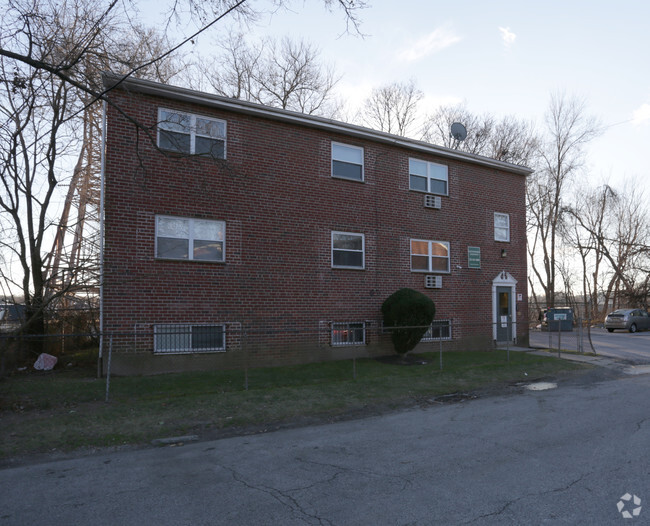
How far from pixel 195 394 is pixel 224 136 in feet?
23.2

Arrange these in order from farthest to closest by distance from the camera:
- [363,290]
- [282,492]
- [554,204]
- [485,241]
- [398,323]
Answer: [554,204] < [485,241] < [363,290] < [398,323] < [282,492]

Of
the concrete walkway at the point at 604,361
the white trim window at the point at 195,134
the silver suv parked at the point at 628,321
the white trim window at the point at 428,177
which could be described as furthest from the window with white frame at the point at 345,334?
the silver suv parked at the point at 628,321

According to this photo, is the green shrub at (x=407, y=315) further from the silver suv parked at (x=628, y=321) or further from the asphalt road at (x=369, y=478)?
the silver suv parked at (x=628, y=321)

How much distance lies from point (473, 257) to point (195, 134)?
34.4ft

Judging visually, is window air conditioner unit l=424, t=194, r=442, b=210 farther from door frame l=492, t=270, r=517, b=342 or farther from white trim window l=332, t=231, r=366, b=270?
door frame l=492, t=270, r=517, b=342

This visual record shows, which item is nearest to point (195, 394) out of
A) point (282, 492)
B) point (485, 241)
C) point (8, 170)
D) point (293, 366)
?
point (293, 366)

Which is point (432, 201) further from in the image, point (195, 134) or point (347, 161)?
point (195, 134)

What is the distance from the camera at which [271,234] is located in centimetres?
1338

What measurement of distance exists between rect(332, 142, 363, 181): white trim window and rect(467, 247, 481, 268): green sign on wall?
16.7ft

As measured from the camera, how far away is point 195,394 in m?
9.56

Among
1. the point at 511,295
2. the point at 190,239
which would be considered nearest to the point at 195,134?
the point at 190,239

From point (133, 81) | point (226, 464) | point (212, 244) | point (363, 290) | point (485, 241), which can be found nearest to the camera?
→ point (226, 464)

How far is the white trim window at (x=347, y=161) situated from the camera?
48.7 feet

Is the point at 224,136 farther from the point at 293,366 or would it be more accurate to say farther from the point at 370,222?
the point at 293,366
